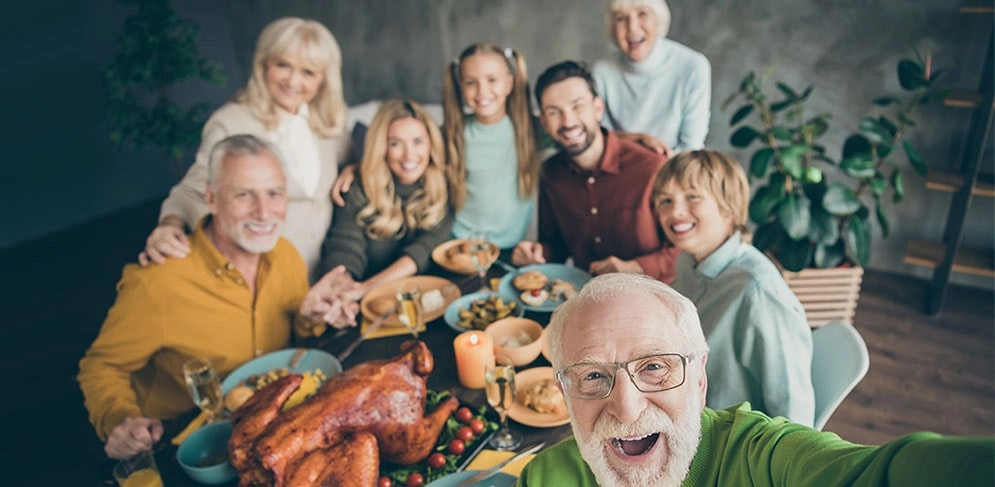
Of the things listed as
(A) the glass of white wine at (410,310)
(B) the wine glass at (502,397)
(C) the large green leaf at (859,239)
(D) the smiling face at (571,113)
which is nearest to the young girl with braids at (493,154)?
(D) the smiling face at (571,113)

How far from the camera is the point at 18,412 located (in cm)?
333

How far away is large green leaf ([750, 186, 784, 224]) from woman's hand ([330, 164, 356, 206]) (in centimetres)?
198

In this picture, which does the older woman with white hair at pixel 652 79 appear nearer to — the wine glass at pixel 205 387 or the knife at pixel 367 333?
the knife at pixel 367 333

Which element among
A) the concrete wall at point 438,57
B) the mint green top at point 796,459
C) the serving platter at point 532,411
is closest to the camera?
the mint green top at point 796,459

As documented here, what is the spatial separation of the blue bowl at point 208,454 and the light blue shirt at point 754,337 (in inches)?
49.1

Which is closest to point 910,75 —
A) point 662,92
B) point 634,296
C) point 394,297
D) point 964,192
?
point 964,192

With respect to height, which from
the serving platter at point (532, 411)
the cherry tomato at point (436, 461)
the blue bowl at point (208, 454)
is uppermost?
the serving platter at point (532, 411)

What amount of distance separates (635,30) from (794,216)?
1199 mm

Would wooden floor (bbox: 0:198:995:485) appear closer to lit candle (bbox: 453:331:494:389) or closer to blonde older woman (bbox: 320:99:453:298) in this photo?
blonde older woman (bbox: 320:99:453:298)

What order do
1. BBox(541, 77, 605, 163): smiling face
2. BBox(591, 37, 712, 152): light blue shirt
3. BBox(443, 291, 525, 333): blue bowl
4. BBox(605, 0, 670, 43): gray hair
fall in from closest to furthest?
BBox(443, 291, 525, 333): blue bowl
BBox(541, 77, 605, 163): smiling face
BBox(605, 0, 670, 43): gray hair
BBox(591, 37, 712, 152): light blue shirt

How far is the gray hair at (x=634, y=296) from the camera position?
1139 mm

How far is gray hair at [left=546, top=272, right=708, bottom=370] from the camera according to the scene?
3.74ft

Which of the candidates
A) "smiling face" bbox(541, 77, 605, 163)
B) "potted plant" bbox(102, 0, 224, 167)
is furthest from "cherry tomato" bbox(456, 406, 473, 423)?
"potted plant" bbox(102, 0, 224, 167)

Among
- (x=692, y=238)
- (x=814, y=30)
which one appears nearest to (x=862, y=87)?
(x=814, y=30)
